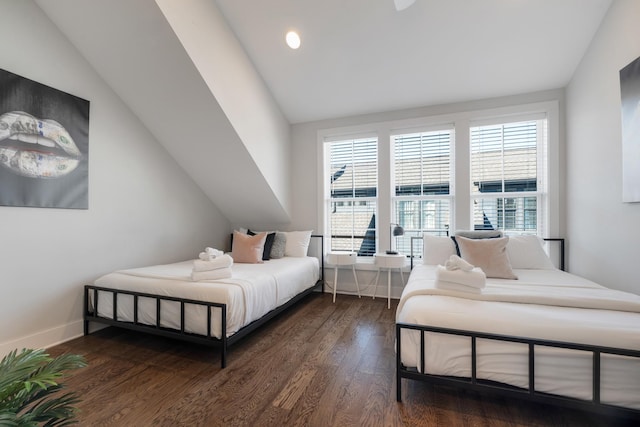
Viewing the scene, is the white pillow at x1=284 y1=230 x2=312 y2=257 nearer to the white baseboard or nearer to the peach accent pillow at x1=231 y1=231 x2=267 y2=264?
the peach accent pillow at x1=231 y1=231 x2=267 y2=264

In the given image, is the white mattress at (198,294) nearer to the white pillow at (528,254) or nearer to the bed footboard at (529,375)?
the bed footboard at (529,375)

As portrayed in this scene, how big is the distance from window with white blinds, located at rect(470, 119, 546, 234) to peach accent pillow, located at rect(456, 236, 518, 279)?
0.80 meters

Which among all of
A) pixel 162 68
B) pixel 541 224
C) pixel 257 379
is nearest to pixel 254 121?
pixel 162 68

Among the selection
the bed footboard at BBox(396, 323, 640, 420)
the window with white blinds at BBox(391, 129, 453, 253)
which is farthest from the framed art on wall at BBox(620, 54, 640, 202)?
the window with white blinds at BBox(391, 129, 453, 253)

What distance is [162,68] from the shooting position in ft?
8.48

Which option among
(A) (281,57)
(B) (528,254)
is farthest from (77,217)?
(B) (528,254)

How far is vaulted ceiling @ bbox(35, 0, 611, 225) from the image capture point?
246cm

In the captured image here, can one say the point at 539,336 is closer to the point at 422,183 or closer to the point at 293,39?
the point at 422,183

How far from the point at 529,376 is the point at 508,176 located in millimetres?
2568

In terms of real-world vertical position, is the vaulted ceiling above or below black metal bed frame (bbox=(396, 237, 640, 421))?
above

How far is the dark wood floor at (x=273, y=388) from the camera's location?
5.20 ft

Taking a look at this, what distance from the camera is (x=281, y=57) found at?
128 inches

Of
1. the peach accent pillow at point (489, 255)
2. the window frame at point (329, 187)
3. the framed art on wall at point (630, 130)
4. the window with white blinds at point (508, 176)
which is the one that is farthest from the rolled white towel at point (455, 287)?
the window frame at point (329, 187)

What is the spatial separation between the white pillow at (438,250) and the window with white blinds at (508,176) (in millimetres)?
674
